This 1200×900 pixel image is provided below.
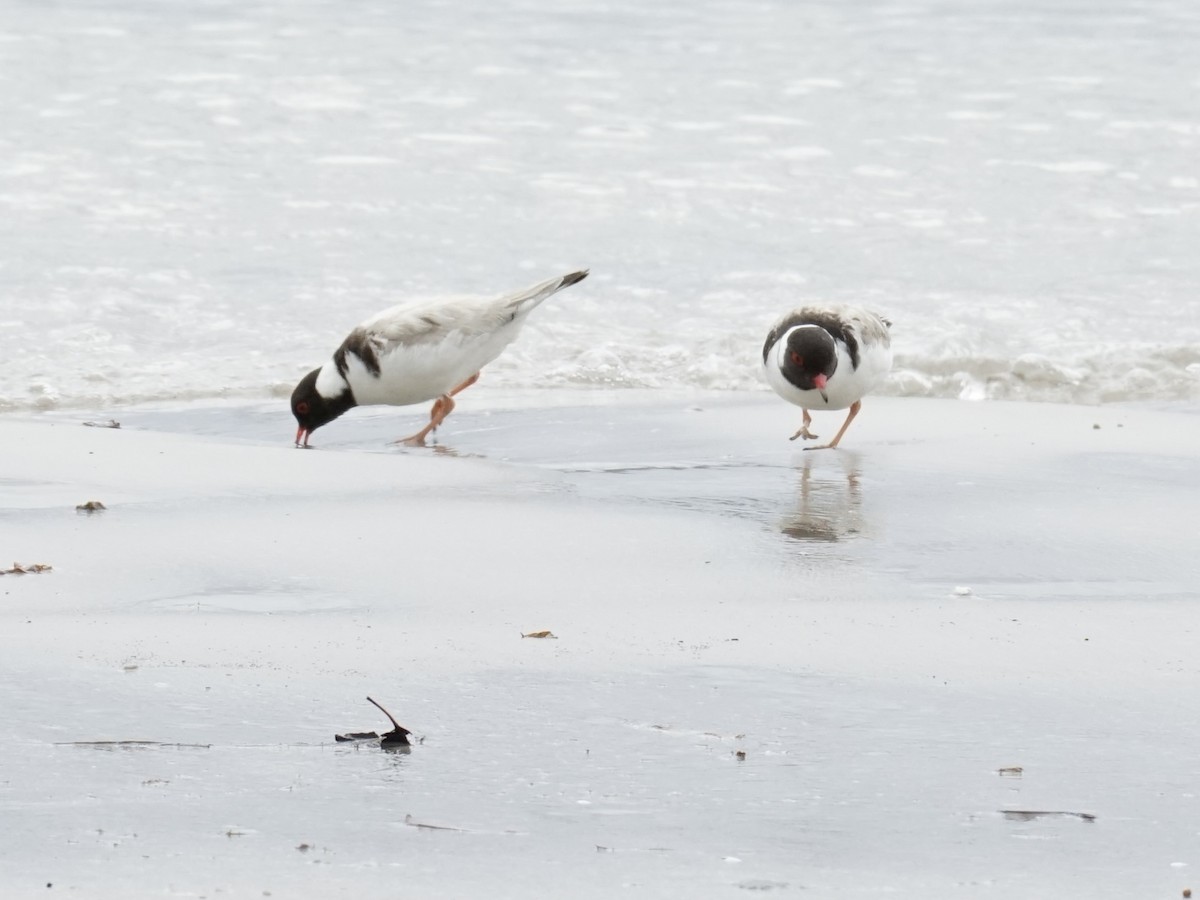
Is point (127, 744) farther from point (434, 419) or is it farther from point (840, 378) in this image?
point (434, 419)

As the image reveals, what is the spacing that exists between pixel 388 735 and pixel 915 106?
14751 mm

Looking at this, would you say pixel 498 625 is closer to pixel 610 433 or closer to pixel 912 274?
pixel 610 433

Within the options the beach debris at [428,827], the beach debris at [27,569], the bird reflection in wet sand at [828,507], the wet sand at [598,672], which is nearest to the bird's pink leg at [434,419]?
the wet sand at [598,672]

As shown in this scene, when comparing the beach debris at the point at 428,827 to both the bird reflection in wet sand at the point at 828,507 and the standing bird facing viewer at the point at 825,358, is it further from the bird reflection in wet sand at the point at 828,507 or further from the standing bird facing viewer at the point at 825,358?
the standing bird facing viewer at the point at 825,358

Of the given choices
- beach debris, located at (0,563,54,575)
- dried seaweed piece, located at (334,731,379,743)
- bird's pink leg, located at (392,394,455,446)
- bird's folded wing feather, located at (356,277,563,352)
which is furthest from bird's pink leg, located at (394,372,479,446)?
dried seaweed piece, located at (334,731,379,743)

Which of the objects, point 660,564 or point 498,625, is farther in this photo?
point 660,564

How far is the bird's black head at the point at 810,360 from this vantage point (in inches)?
284

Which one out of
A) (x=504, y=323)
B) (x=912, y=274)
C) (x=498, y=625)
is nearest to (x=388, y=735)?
(x=498, y=625)

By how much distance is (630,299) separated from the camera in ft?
35.7

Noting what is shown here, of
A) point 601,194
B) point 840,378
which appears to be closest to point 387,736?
point 840,378

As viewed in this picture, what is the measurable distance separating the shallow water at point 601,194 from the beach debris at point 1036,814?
6304mm

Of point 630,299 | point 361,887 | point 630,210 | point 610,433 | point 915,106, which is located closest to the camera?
point 361,887

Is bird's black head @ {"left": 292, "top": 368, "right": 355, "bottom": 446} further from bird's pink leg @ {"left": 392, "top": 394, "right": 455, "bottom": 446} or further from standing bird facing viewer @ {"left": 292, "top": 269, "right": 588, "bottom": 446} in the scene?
bird's pink leg @ {"left": 392, "top": 394, "right": 455, "bottom": 446}

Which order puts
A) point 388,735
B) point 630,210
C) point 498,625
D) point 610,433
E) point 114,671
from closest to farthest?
1. point 388,735
2. point 114,671
3. point 498,625
4. point 610,433
5. point 630,210
